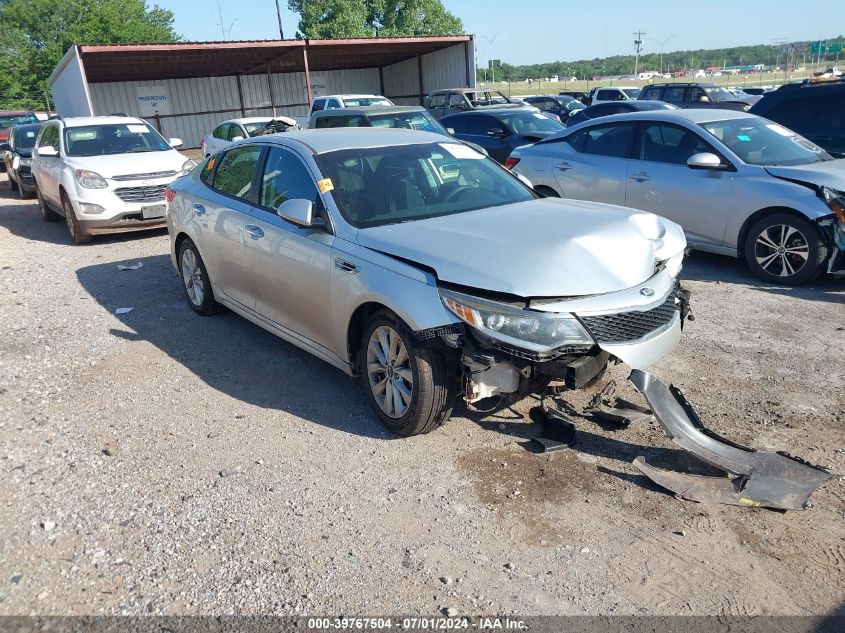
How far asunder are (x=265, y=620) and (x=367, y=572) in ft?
1.61

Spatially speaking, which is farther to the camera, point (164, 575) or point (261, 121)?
point (261, 121)

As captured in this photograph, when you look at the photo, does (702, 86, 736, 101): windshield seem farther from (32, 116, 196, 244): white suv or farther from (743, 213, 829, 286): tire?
(32, 116, 196, 244): white suv

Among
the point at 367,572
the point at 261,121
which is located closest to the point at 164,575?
the point at 367,572

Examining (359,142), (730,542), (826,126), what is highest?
(359,142)

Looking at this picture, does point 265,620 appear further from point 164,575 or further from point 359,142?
point 359,142

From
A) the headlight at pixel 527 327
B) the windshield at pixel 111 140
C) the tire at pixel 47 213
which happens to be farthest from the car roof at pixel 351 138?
the tire at pixel 47 213

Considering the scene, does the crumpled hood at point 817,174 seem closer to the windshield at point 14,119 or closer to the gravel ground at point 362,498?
the gravel ground at point 362,498

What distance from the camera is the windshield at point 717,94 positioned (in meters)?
23.6

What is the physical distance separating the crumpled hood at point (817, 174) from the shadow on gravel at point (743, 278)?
96cm

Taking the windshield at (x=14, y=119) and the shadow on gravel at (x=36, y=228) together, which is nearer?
the shadow on gravel at (x=36, y=228)

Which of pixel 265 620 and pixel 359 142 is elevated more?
pixel 359 142

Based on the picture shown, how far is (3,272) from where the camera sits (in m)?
Answer: 9.15

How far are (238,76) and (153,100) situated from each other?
424 centimetres

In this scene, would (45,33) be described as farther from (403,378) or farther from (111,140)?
(403,378)
